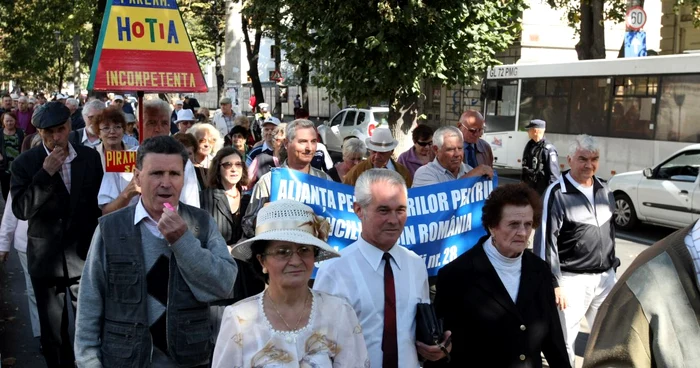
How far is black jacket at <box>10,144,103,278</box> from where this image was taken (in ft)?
17.7

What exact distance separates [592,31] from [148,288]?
2249 centimetres

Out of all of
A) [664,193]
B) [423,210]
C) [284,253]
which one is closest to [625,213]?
[664,193]

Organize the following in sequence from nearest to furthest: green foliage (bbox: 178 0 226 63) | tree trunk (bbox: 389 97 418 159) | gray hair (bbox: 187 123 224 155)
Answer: gray hair (bbox: 187 123 224 155) → tree trunk (bbox: 389 97 418 159) → green foliage (bbox: 178 0 226 63)

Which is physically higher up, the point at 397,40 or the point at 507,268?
the point at 397,40

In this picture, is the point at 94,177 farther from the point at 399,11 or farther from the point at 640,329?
the point at 399,11

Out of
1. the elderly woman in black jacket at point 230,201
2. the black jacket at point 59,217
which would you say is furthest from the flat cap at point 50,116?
the elderly woman in black jacket at point 230,201

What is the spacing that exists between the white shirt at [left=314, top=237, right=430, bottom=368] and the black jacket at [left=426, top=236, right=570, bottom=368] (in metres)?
0.29

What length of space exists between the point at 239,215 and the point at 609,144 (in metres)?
13.5

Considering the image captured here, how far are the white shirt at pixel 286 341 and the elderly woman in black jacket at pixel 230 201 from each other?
9.86 ft

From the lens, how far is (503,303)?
3.69 m

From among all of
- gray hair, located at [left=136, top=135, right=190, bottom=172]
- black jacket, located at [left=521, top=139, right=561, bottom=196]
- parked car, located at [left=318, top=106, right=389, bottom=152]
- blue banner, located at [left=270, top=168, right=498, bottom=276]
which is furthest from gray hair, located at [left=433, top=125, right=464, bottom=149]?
parked car, located at [left=318, top=106, right=389, bottom=152]

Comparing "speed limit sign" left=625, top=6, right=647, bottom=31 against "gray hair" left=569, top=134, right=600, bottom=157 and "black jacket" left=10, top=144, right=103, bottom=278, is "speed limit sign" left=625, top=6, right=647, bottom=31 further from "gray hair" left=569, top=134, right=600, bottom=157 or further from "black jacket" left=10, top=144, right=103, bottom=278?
"black jacket" left=10, top=144, right=103, bottom=278

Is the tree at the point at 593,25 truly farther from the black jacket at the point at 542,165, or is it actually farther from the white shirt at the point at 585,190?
the white shirt at the point at 585,190

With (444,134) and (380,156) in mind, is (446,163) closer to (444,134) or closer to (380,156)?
(444,134)
